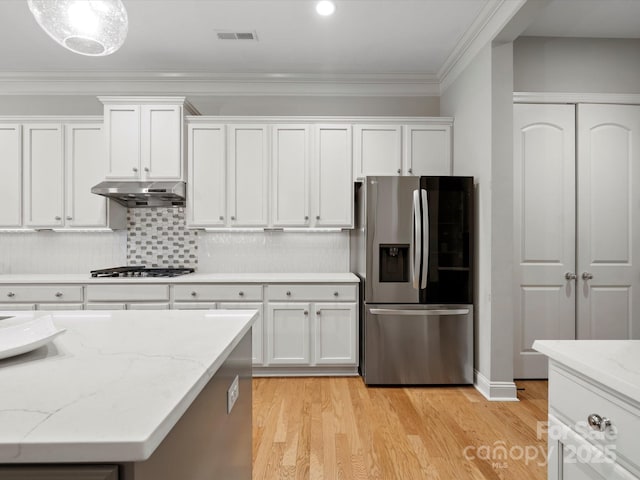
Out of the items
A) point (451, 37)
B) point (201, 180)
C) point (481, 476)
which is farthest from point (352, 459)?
point (451, 37)

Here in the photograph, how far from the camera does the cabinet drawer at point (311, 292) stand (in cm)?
336

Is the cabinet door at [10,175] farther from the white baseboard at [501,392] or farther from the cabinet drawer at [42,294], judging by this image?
the white baseboard at [501,392]

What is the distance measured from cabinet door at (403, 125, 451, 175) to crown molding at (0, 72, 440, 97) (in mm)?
622

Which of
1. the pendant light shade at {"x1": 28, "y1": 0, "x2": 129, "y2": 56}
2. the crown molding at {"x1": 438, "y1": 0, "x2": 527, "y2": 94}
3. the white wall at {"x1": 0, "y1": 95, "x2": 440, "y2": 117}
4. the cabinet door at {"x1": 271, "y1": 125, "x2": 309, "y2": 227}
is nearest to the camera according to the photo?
the pendant light shade at {"x1": 28, "y1": 0, "x2": 129, "y2": 56}

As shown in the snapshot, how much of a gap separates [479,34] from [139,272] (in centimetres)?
355

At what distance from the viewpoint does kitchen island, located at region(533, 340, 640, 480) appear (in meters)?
0.84

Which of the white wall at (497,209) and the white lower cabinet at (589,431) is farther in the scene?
the white wall at (497,209)

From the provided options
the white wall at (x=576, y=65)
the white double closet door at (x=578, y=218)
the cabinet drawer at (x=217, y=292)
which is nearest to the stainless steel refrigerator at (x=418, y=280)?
the white double closet door at (x=578, y=218)

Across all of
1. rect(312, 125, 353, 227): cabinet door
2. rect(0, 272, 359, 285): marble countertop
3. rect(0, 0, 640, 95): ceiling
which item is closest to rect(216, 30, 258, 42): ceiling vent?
rect(0, 0, 640, 95): ceiling

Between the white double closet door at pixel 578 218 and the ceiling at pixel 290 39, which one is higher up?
the ceiling at pixel 290 39

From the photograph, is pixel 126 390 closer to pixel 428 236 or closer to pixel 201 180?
pixel 428 236

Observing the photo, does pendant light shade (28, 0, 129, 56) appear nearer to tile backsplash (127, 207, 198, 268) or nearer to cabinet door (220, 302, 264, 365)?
cabinet door (220, 302, 264, 365)

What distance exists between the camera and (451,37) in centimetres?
317

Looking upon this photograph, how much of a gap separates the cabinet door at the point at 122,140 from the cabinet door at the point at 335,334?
7.08 feet
